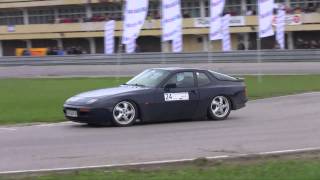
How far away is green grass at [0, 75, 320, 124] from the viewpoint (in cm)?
1598

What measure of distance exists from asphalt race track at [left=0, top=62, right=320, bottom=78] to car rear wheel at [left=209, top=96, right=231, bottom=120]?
17.6 meters

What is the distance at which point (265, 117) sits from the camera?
1516 cm

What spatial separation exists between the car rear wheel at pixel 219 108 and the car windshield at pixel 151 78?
4.38 feet

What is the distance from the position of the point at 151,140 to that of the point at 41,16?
220ft

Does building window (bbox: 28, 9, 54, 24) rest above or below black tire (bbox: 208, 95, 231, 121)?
above

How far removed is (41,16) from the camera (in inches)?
2997

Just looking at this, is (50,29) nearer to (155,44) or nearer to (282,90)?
(155,44)

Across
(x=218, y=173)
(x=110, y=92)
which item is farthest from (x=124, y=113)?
(x=218, y=173)

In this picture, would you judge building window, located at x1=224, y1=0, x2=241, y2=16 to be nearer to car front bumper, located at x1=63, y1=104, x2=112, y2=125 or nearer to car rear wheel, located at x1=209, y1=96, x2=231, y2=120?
car rear wheel, located at x1=209, y1=96, x2=231, y2=120

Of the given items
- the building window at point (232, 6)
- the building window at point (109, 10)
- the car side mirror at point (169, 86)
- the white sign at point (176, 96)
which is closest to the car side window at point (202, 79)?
the white sign at point (176, 96)

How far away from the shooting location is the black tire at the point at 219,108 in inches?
581

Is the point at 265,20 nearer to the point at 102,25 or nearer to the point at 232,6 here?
the point at 232,6

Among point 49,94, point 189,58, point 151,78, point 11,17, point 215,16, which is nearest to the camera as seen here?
point 151,78

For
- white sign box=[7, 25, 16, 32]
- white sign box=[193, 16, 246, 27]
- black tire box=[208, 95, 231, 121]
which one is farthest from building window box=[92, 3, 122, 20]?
black tire box=[208, 95, 231, 121]
